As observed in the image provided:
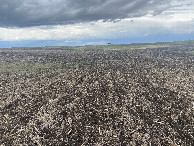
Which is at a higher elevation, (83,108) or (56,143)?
(83,108)

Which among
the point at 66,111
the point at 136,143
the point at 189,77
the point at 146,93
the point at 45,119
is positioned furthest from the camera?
the point at 189,77

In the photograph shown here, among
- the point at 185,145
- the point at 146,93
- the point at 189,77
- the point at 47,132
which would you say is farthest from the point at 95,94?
the point at 189,77

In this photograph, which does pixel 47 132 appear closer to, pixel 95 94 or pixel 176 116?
pixel 95 94

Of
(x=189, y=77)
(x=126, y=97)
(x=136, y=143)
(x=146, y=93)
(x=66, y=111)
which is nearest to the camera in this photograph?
(x=136, y=143)

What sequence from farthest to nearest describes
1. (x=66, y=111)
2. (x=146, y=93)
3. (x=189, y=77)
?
1. (x=189, y=77)
2. (x=146, y=93)
3. (x=66, y=111)

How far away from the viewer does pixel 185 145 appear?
81.5ft

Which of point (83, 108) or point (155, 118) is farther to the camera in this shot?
point (83, 108)

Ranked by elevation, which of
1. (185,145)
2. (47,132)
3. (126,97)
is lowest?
(185,145)

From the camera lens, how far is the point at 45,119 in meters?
30.0

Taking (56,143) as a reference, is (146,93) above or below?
above

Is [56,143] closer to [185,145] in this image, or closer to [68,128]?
[68,128]

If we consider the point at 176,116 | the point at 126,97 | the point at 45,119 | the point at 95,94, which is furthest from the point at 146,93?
the point at 45,119

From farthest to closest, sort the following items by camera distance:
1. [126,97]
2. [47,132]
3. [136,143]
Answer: [126,97]
[47,132]
[136,143]

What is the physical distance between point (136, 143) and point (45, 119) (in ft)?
53.9
